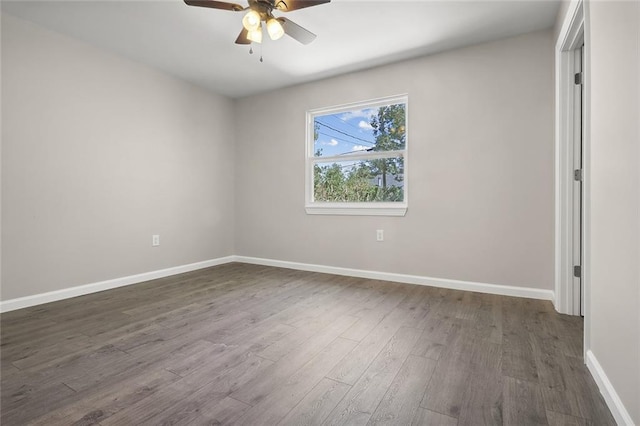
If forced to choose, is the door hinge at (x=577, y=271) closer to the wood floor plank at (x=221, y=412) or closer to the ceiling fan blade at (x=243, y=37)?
the wood floor plank at (x=221, y=412)

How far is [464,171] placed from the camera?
10.1 feet

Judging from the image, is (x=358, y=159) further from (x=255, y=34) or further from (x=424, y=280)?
(x=255, y=34)

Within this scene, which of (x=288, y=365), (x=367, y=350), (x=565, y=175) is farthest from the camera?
(x=565, y=175)

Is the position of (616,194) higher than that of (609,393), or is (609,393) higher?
(616,194)

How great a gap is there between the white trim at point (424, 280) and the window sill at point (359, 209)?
2.23 feet

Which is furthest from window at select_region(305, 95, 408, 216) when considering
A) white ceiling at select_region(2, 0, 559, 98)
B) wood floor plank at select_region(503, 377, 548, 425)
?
wood floor plank at select_region(503, 377, 548, 425)

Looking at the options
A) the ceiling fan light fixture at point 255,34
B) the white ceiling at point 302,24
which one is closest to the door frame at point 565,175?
the white ceiling at point 302,24

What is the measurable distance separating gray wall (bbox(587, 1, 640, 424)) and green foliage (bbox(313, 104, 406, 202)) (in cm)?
200

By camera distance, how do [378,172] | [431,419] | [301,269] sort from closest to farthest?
[431,419]
[378,172]
[301,269]

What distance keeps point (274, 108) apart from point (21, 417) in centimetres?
386

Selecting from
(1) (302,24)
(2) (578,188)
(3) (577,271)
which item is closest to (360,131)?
(1) (302,24)

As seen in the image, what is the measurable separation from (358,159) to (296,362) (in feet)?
8.70

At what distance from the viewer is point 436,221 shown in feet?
10.6

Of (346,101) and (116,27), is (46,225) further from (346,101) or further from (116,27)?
(346,101)
